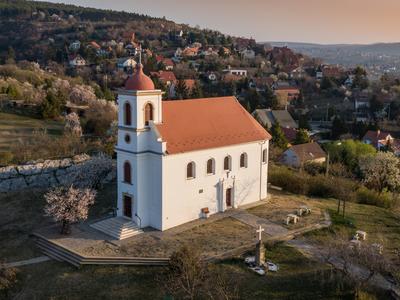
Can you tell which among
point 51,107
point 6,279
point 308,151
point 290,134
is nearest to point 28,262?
point 6,279

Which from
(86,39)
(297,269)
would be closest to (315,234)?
(297,269)

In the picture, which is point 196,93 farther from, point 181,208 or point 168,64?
point 181,208

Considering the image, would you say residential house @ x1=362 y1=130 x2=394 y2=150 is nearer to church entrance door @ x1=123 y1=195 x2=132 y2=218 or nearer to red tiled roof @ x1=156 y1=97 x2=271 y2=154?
red tiled roof @ x1=156 y1=97 x2=271 y2=154

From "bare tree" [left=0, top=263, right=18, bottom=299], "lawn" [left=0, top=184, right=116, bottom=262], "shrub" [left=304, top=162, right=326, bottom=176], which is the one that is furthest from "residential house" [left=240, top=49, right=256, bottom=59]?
"bare tree" [left=0, top=263, right=18, bottom=299]

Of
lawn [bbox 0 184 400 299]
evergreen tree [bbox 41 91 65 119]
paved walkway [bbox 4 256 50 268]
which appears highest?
evergreen tree [bbox 41 91 65 119]

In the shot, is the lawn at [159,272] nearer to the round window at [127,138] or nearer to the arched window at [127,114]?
the round window at [127,138]

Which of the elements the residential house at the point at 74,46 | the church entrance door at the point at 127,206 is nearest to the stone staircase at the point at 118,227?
the church entrance door at the point at 127,206

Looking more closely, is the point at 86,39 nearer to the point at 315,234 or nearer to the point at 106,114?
the point at 106,114
